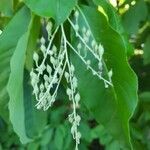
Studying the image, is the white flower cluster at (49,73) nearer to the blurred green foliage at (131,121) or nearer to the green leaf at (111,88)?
the green leaf at (111,88)

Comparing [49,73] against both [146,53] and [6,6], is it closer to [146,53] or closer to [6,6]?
[6,6]

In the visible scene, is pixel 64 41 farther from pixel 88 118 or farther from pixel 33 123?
pixel 88 118

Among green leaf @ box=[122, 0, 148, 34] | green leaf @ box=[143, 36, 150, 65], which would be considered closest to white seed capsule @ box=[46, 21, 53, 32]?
green leaf @ box=[122, 0, 148, 34]

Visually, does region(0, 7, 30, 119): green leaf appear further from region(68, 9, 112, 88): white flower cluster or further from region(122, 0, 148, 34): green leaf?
region(122, 0, 148, 34): green leaf

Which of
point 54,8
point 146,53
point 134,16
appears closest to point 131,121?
point 146,53

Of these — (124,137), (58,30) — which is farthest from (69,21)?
(124,137)

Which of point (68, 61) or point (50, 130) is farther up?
point (68, 61)
